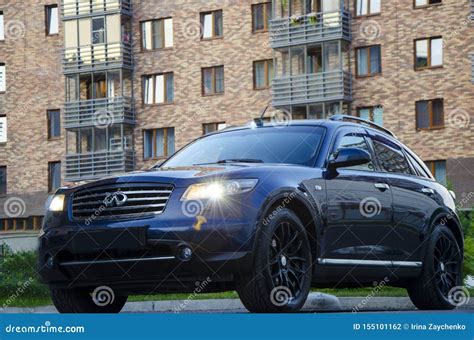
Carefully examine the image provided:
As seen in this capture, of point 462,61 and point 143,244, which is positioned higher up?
point 462,61

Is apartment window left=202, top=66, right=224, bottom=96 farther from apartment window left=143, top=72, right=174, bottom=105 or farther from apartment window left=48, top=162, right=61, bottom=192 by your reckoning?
apartment window left=48, top=162, right=61, bottom=192

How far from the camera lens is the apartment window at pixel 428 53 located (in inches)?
1790

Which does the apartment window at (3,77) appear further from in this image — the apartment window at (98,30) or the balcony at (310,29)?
the balcony at (310,29)

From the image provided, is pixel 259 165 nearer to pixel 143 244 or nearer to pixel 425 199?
pixel 143 244

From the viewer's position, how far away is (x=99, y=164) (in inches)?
2060

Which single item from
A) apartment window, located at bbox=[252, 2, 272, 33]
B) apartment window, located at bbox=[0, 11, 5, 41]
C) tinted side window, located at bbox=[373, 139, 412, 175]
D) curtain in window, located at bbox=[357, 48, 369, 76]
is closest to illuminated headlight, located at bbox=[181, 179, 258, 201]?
tinted side window, located at bbox=[373, 139, 412, 175]

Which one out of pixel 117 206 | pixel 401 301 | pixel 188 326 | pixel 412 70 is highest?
pixel 412 70

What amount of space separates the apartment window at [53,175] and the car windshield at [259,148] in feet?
150

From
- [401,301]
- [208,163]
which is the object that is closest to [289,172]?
[208,163]

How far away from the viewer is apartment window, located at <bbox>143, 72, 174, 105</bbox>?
5256 cm

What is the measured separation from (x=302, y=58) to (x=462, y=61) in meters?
7.30

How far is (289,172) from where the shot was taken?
28.1 feet

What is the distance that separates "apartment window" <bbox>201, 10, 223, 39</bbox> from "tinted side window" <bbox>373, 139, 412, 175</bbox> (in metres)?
40.6

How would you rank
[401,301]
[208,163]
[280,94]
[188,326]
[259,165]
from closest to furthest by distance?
[188,326], [259,165], [208,163], [401,301], [280,94]
